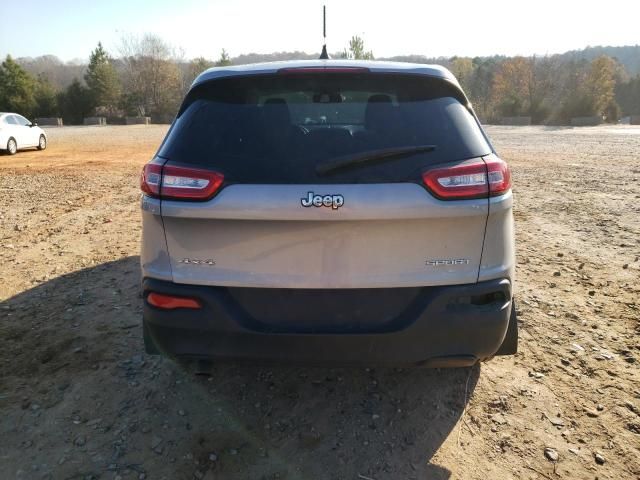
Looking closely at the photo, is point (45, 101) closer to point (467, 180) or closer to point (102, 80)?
point (102, 80)

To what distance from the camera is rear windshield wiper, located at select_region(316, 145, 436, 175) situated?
202 centimetres

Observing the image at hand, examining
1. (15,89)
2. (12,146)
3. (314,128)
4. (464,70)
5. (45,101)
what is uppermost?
(464,70)

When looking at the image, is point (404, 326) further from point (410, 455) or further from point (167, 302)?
point (167, 302)

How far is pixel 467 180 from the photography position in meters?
2.04

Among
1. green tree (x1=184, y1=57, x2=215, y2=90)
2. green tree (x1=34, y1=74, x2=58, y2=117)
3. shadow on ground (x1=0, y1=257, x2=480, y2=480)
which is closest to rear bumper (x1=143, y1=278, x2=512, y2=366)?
shadow on ground (x1=0, y1=257, x2=480, y2=480)

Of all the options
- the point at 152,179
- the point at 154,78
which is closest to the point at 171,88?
the point at 154,78

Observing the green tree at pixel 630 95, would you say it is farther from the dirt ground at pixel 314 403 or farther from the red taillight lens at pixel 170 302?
the red taillight lens at pixel 170 302

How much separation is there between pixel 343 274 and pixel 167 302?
2.72 ft

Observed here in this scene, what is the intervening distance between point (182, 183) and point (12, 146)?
19.6 meters

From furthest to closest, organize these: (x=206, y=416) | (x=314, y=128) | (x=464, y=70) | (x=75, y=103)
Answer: (x=464, y=70)
(x=75, y=103)
(x=206, y=416)
(x=314, y=128)

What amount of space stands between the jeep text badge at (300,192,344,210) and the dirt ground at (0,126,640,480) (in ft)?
4.15

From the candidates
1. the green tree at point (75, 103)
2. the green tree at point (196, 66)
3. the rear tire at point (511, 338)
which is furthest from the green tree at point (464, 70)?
the rear tire at point (511, 338)

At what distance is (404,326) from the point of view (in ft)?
6.79

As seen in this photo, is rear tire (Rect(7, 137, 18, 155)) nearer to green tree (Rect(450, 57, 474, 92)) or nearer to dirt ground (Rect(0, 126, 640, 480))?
dirt ground (Rect(0, 126, 640, 480))
